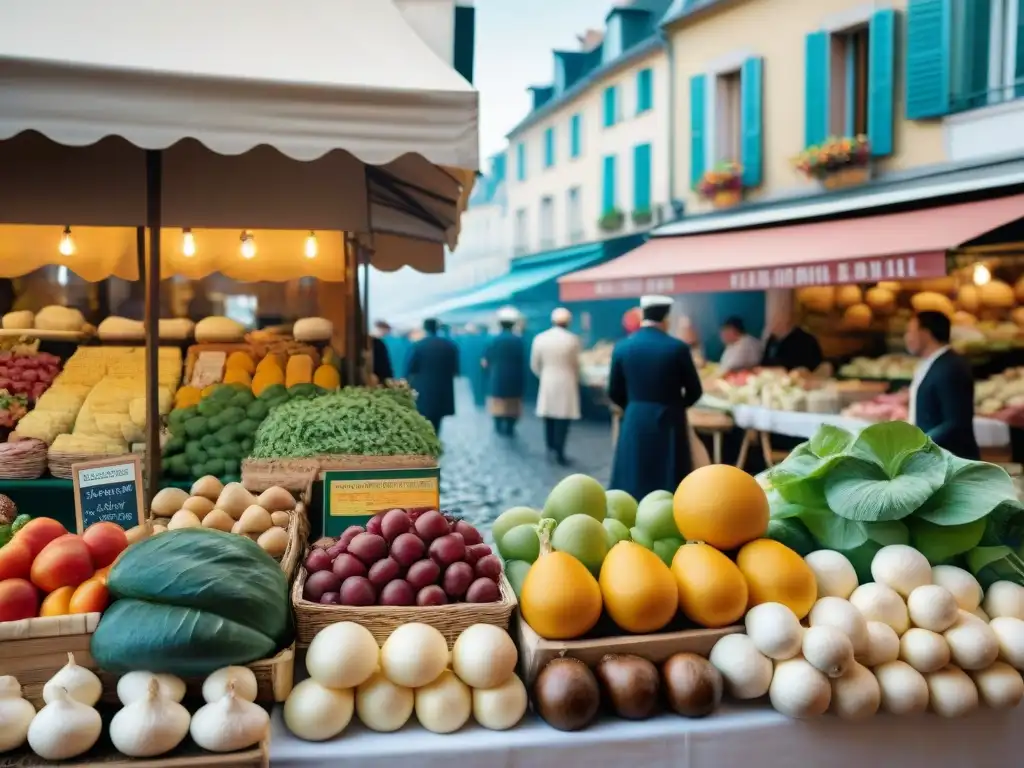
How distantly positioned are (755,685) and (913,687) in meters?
0.38

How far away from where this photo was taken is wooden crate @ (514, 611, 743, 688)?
1993 millimetres

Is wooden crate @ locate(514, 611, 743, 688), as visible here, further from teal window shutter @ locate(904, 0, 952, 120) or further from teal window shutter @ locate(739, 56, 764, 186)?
teal window shutter @ locate(739, 56, 764, 186)

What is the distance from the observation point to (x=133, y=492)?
2.91m

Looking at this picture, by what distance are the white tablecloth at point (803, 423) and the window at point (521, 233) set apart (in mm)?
15066

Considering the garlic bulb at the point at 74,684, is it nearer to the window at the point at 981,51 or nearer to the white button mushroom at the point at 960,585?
the white button mushroom at the point at 960,585

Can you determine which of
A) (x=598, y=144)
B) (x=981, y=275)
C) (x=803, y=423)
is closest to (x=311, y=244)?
(x=803, y=423)

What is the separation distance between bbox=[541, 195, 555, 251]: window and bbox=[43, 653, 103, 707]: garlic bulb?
64.2 ft

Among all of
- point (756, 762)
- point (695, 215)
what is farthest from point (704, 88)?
point (756, 762)

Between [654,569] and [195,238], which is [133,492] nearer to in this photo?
[654,569]

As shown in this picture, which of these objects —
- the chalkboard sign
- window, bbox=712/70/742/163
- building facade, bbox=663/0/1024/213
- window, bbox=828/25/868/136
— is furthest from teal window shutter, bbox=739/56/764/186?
the chalkboard sign

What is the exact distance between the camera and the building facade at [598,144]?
15945 millimetres

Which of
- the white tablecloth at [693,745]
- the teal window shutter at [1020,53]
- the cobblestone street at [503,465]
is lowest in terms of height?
the cobblestone street at [503,465]

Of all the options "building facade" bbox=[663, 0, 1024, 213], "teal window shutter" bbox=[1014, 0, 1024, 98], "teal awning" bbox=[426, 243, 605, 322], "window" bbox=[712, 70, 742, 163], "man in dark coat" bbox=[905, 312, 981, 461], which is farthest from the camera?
"teal awning" bbox=[426, 243, 605, 322]

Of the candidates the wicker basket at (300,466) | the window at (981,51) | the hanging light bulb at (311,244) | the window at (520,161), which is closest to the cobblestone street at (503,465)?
the hanging light bulb at (311,244)
